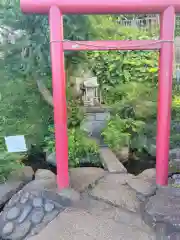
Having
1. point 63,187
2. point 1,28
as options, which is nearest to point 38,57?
point 1,28

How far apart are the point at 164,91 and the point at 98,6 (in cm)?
111

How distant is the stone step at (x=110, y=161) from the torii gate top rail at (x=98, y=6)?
6.61 feet

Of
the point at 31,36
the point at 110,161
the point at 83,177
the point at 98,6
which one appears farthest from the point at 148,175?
the point at 31,36

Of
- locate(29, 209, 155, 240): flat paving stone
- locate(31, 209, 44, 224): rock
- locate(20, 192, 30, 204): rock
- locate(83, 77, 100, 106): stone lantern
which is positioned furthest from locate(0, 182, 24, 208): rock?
locate(83, 77, 100, 106): stone lantern

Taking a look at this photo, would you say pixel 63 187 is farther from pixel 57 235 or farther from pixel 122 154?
pixel 122 154

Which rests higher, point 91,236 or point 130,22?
point 130,22

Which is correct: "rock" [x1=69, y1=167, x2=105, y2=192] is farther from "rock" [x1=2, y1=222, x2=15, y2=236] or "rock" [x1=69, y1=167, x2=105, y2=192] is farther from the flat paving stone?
"rock" [x1=2, y1=222, x2=15, y2=236]

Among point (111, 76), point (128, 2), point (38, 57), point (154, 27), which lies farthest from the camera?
point (154, 27)

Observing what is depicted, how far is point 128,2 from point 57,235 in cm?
236

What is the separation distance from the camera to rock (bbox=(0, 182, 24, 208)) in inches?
119

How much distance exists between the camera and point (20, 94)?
14.6 ft

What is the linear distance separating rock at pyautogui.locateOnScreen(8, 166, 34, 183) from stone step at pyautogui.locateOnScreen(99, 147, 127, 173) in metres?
1.06

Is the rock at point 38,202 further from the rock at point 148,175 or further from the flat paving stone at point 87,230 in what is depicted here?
the rock at point 148,175

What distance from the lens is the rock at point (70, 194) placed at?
2.87 m
